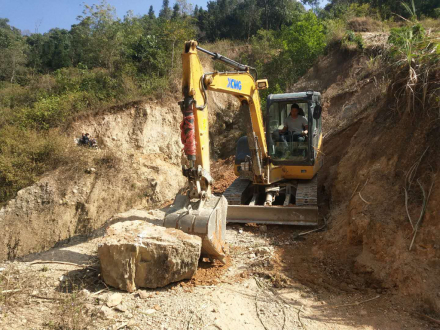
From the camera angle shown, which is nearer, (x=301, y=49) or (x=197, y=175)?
(x=197, y=175)

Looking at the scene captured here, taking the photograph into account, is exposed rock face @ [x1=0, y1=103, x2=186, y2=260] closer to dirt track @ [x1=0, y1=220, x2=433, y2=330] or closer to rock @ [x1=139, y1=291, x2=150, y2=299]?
dirt track @ [x1=0, y1=220, x2=433, y2=330]

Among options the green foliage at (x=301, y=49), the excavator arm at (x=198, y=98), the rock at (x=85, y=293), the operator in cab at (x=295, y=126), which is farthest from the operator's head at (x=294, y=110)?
the green foliage at (x=301, y=49)

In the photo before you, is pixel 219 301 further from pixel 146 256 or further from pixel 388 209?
pixel 388 209

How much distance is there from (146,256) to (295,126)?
453 cm

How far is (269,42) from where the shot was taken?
21.5 m

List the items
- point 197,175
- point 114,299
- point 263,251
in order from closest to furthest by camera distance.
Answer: point 114,299 → point 197,175 → point 263,251

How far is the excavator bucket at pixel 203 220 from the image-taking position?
4336mm

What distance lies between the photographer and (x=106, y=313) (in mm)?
3611

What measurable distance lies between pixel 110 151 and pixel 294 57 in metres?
10.4

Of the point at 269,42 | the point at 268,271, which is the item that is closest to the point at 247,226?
the point at 268,271

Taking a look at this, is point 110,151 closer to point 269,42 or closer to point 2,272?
point 2,272

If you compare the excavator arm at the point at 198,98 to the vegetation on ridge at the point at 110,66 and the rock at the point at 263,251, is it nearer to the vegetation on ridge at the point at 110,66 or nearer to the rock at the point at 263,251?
the rock at the point at 263,251

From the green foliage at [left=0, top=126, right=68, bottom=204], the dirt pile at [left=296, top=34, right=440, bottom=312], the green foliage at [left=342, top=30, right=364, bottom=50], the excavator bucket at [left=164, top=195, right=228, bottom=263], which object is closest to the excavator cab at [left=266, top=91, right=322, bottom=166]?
the dirt pile at [left=296, top=34, right=440, bottom=312]

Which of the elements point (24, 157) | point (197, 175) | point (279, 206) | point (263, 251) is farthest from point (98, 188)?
point (197, 175)
